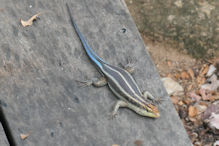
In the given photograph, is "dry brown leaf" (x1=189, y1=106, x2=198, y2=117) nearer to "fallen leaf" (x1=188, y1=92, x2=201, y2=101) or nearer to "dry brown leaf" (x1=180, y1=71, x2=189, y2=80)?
"fallen leaf" (x1=188, y1=92, x2=201, y2=101)

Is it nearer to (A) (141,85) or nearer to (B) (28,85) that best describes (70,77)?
(B) (28,85)

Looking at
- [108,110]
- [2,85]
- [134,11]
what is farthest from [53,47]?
[134,11]

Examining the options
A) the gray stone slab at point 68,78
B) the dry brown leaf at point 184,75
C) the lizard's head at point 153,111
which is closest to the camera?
the gray stone slab at point 68,78

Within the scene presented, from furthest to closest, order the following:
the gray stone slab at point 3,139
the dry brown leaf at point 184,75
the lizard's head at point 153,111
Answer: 1. the dry brown leaf at point 184,75
2. the lizard's head at point 153,111
3. the gray stone slab at point 3,139

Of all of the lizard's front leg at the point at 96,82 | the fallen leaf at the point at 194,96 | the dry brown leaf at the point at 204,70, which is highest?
the lizard's front leg at the point at 96,82

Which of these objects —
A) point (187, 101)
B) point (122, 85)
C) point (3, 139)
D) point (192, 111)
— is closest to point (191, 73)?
point (187, 101)

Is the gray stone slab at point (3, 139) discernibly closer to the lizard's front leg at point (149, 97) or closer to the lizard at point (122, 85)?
the lizard at point (122, 85)

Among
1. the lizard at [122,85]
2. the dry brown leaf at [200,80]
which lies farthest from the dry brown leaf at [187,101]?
the lizard at [122,85]

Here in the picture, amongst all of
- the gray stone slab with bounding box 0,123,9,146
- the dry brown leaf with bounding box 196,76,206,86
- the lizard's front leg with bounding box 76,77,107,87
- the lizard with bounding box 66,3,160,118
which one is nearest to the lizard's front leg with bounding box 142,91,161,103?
the lizard with bounding box 66,3,160,118
